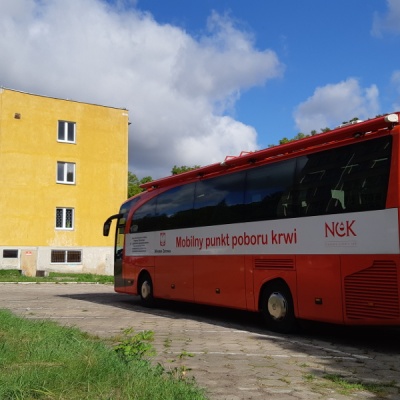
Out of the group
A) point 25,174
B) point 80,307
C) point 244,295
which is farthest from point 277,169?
point 25,174

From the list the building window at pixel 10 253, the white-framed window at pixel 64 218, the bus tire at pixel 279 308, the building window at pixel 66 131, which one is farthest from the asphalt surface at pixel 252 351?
the building window at pixel 66 131

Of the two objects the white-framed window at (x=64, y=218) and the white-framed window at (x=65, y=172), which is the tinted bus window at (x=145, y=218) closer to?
the white-framed window at (x=64, y=218)

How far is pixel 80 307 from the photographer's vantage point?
15117 mm

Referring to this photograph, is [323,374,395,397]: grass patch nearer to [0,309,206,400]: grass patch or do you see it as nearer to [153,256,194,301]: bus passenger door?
[0,309,206,400]: grass patch

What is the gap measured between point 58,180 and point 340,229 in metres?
29.3

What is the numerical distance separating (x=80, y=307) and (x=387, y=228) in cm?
970

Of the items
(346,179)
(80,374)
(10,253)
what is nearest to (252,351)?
(346,179)

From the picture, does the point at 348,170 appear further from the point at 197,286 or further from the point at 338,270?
the point at 197,286

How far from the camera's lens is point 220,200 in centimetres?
1189

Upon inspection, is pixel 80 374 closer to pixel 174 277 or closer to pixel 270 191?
pixel 270 191

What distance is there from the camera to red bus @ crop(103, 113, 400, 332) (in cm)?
817

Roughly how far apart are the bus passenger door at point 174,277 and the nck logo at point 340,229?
182 inches

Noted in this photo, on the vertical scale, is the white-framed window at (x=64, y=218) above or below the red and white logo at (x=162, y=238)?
above

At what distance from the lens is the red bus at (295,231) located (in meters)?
8.17
